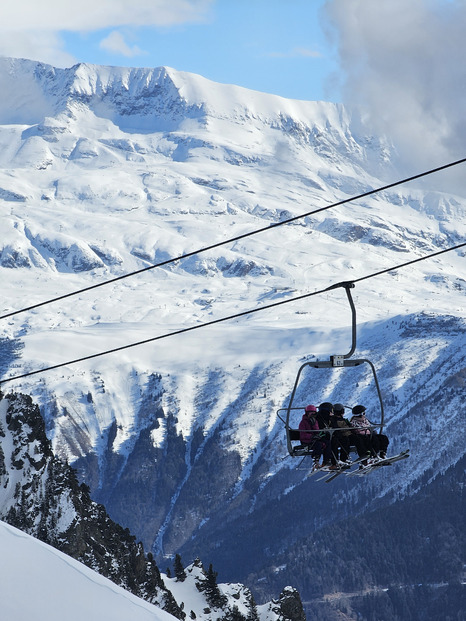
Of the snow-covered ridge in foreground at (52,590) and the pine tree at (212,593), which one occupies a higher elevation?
the snow-covered ridge in foreground at (52,590)

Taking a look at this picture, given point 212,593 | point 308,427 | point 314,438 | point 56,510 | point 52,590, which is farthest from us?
point 212,593

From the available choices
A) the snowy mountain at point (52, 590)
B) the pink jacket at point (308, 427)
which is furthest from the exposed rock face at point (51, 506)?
the snowy mountain at point (52, 590)

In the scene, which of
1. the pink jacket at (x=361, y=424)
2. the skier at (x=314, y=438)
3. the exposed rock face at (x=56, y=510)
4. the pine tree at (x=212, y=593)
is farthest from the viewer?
the pine tree at (x=212, y=593)

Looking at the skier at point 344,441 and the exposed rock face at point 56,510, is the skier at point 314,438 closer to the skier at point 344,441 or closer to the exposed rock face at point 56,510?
the skier at point 344,441

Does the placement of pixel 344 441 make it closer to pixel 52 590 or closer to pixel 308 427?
pixel 308 427

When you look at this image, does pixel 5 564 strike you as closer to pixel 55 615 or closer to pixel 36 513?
pixel 55 615

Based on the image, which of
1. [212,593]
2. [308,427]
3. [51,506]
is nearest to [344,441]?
[308,427]

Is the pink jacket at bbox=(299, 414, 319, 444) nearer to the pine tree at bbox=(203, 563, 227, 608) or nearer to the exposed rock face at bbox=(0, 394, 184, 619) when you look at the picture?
the exposed rock face at bbox=(0, 394, 184, 619)

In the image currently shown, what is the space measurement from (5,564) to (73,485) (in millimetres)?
95143

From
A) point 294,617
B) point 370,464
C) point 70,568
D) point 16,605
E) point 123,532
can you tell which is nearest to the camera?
point 16,605

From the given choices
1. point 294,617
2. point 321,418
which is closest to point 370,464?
point 321,418

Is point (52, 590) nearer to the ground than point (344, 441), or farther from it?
farther from it

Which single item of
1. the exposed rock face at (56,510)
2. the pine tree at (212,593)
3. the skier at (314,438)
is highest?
the skier at (314,438)

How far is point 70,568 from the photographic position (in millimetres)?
17438
